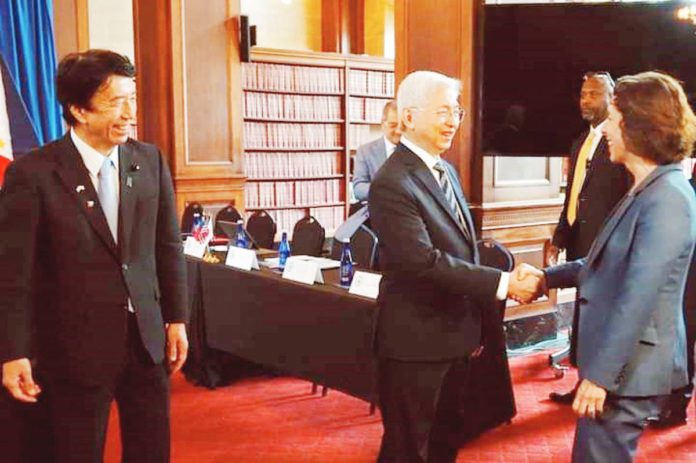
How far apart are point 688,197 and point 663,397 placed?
54cm

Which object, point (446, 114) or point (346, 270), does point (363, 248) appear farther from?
point (446, 114)

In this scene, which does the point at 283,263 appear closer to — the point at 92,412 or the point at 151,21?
the point at 92,412

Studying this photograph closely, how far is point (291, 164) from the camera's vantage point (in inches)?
325

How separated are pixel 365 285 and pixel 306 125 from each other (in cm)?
513

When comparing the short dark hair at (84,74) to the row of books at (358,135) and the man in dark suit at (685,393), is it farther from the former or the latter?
the row of books at (358,135)

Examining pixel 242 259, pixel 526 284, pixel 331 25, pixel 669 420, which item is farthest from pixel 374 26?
pixel 526 284

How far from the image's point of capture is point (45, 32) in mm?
5852

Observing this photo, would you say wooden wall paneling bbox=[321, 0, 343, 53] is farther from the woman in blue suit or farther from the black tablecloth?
the woman in blue suit

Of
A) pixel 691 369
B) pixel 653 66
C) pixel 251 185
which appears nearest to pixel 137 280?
pixel 691 369

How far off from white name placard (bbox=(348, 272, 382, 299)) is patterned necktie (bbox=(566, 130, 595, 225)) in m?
1.27

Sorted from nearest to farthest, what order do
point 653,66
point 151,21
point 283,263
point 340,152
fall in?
point 283,263
point 653,66
point 151,21
point 340,152

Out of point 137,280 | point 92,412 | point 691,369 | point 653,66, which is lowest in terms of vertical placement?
point 691,369

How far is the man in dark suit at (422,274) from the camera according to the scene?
→ 2.14m

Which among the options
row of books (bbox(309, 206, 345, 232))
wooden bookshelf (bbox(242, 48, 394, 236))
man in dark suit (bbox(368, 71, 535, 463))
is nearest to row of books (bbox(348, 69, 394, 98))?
wooden bookshelf (bbox(242, 48, 394, 236))
